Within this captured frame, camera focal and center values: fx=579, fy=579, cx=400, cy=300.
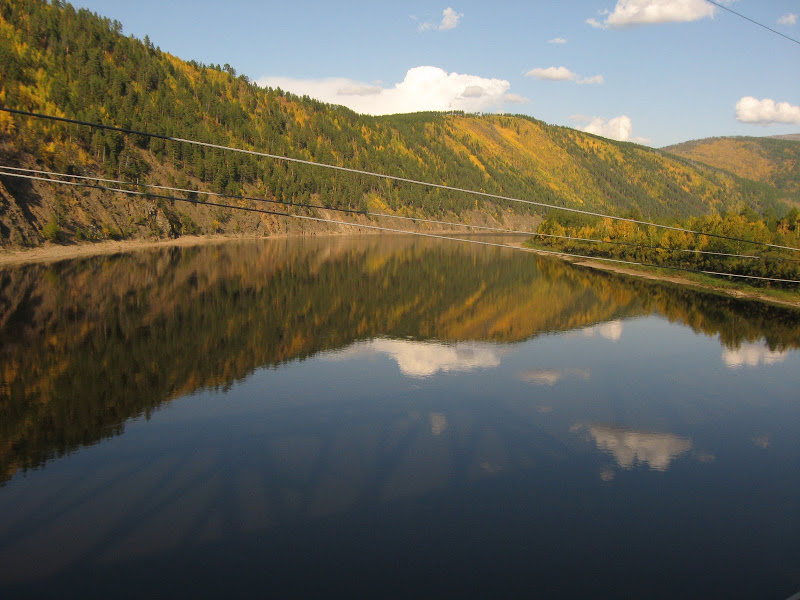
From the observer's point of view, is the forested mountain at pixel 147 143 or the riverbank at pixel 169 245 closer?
the riverbank at pixel 169 245

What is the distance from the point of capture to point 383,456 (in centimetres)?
1705

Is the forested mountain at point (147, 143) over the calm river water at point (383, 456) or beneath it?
over

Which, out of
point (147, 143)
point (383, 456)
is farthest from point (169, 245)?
point (383, 456)

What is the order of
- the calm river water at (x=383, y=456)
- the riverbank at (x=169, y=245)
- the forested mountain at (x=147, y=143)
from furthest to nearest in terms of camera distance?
the forested mountain at (x=147, y=143) → the riverbank at (x=169, y=245) → the calm river water at (x=383, y=456)

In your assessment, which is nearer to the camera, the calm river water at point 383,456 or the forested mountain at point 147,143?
the calm river water at point 383,456

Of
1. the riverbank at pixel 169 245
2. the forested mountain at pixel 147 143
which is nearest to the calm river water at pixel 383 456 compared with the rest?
the riverbank at pixel 169 245

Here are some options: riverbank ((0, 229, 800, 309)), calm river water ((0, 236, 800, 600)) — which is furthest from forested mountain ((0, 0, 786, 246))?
calm river water ((0, 236, 800, 600))

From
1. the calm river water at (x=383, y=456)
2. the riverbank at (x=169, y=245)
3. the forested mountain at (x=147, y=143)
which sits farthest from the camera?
the forested mountain at (x=147, y=143)

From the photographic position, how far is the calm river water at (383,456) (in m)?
11.8

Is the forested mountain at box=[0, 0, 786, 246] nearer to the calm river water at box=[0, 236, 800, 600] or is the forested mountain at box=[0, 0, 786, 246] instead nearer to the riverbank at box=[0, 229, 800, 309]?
the riverbank at box=[0, 229, 800, 309]

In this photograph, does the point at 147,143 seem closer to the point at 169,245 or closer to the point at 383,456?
the point at 169,245

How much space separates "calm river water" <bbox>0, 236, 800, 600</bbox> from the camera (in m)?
11.8

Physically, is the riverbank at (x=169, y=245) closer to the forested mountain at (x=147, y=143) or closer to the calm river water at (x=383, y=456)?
the forested mountain at (x=147, y=143)

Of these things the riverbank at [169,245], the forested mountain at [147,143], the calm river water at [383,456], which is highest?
the forested mountain at [147,143]
